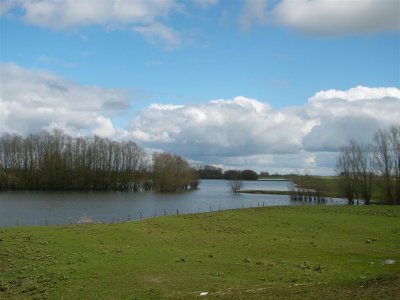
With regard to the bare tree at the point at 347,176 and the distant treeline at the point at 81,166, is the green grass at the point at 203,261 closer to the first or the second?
the bare tree at the point at 347,176

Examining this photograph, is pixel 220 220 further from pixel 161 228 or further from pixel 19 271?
pixel 19 271

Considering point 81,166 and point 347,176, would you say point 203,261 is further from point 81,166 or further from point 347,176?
point 81,166

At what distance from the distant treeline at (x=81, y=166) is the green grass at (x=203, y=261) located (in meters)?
98.9

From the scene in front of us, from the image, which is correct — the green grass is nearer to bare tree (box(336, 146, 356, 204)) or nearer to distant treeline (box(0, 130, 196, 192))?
bare tree (box(336, 146, 356, 204))

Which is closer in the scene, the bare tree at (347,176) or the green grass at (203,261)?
the green grass at (203,261)

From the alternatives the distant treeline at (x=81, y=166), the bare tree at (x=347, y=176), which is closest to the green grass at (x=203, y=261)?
the bare tree at (x=347, y=176)

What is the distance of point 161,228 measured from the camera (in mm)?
28953

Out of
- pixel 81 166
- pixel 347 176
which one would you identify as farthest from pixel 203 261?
pixel 81 166

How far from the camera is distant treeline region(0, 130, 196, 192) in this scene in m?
122

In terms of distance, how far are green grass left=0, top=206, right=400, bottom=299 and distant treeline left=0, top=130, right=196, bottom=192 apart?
9890 cm

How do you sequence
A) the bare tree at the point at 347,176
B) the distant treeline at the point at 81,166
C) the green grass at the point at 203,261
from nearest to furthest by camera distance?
the green grass at the point at 203,261
the bare tree at the point at 347,176
the distant treeline at the point at 81,166

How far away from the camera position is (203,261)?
17453 mm

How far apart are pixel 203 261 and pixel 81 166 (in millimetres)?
116387

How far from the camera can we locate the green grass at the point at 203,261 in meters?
12.8
